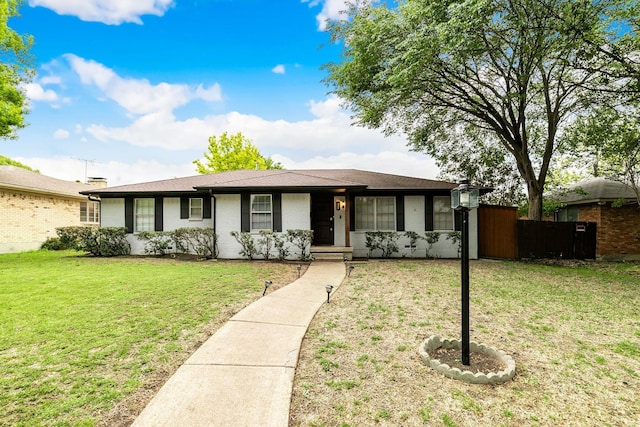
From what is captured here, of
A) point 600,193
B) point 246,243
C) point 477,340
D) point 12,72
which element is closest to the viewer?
point 477,340

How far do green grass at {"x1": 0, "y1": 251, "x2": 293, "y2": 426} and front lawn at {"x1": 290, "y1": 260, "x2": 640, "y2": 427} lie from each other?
1.57m

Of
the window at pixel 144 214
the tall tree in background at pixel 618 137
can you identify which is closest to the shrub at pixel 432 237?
the tall tree in background at pixel 618 137

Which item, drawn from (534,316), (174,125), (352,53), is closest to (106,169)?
(174,125)

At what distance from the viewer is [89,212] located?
16.7m

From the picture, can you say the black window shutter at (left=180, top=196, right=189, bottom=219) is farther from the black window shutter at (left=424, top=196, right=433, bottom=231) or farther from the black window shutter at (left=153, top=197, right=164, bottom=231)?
the black window shutter at (left=424, top=196, right=433, bottom=231)

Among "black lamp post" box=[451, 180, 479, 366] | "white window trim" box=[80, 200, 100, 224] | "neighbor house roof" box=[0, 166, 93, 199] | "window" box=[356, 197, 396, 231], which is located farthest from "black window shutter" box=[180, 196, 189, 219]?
"black lamp post" box=[451, 180, 479, 366]

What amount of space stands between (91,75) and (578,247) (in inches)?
878

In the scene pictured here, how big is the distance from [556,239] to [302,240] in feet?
33.6

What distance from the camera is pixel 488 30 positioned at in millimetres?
7930

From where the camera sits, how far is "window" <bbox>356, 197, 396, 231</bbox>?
11.1m

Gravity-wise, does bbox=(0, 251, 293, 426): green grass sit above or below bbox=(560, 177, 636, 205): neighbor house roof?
below

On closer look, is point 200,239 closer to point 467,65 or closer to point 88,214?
point 88,214

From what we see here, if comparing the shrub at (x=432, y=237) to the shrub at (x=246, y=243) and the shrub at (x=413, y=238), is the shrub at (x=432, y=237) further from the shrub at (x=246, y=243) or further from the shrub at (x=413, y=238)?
the shrub at (x=246, y=243)

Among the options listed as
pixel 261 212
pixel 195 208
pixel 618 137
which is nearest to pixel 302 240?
pixel 261 212
